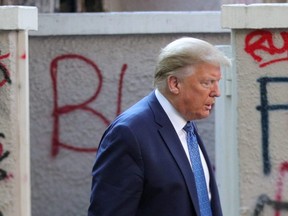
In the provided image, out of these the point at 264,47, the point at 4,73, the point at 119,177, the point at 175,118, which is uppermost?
the point at 264,47

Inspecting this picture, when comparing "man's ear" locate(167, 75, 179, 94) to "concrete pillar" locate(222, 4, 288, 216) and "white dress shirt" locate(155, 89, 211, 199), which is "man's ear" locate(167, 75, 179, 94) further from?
"concrete pillar" locate(222, 4, 288, 216)

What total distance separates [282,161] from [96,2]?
13.9 feet

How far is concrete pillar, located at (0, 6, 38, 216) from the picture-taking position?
4957mm

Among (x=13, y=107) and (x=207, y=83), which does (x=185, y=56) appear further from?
(x=13, y=107)

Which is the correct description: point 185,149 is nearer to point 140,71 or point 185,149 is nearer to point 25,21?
point 25,21

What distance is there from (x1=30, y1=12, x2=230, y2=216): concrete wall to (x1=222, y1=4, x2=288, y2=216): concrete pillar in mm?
2701

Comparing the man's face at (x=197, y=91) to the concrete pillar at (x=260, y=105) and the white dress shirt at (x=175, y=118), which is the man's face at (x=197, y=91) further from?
the concrete pillar at (x=260, y=105)

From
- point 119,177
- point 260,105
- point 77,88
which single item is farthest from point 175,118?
point 77,88

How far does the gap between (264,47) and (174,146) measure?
1145 mm

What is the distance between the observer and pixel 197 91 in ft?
12.2

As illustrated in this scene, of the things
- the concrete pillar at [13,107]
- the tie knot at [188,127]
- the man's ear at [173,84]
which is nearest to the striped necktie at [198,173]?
the tie knot at [188,127]

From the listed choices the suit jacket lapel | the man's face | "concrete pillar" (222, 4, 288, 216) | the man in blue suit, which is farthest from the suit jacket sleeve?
"concrete pillar" (222, 4, 288, 216)

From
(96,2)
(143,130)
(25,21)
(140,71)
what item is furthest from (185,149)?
(96,2)

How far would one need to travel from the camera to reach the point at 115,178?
3.58 m
